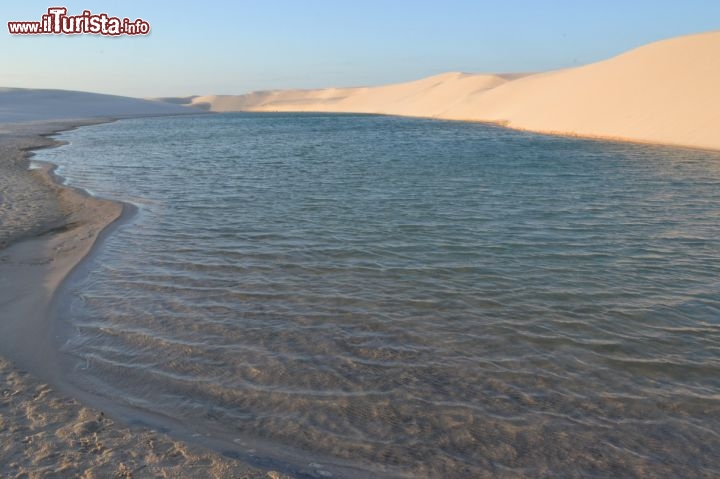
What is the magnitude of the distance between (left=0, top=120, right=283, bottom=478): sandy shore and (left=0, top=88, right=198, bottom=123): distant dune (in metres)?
59.1

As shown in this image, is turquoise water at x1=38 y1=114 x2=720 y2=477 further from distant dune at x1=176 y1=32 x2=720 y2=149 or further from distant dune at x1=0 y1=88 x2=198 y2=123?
distant dune at x1=0 y1=88 x2=198 y2=123

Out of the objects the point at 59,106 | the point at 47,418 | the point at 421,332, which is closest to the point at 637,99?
the point at 421,332

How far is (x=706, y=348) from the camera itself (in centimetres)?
583

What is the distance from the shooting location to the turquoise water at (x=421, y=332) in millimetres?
4289

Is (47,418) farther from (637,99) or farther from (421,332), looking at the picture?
(637,99)

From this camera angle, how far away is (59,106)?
8894 centimetres

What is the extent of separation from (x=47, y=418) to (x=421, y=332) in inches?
144

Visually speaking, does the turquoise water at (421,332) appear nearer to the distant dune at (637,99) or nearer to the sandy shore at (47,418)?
the sandy shore at (47,418)

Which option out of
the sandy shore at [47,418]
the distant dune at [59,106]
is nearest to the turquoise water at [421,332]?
the sandy shore at [47,418]

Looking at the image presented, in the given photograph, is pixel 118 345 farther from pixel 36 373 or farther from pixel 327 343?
pixel 327 343

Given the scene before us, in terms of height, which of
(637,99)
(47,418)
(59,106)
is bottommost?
(47,418)

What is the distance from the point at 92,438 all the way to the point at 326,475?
176 cm

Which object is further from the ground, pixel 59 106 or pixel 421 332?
pixel 59 106

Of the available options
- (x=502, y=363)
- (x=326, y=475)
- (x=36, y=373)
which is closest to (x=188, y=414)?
(x=326, y=475)
